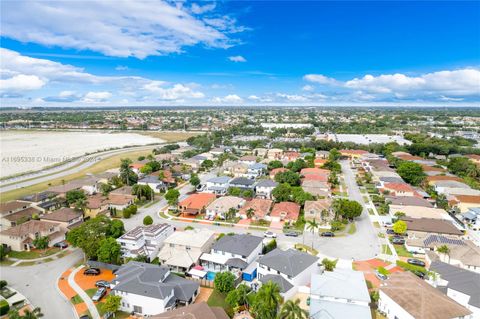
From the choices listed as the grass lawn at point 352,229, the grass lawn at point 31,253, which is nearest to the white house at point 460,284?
the grass lawn at point 352,229

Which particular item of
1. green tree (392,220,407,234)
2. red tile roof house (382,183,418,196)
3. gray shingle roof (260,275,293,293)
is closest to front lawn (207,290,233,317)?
gray shingle roof (260,275,293,293)

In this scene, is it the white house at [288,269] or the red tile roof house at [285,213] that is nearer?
the white house at [288,269]

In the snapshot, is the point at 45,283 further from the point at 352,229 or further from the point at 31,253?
the point at 352,229

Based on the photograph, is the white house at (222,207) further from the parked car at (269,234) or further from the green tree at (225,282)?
the green tree at (225,282)

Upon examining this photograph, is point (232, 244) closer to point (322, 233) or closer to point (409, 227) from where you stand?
point (322, 233)

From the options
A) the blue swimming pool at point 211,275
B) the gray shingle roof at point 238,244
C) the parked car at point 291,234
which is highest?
the gray shingle roof at point 238,244

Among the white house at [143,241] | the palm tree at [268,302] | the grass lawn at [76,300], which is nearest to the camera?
the palm tree at [268,302]

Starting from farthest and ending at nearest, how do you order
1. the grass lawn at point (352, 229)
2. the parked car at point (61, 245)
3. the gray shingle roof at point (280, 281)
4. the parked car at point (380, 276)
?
the grass lawn at point (352, 229) → the parked car at point (61, 245) → the parked car at point (380, 276) → the gray shingle roof at point (280, 281)
